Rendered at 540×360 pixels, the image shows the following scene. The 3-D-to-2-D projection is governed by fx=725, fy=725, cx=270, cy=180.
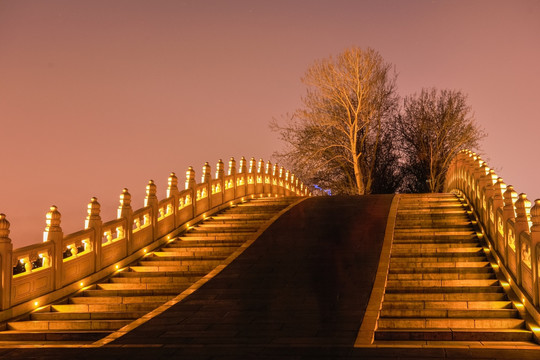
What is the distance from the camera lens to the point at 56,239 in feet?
42.9

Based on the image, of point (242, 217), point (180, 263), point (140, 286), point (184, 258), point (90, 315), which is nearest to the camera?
point (90, 315)

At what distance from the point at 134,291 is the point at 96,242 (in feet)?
5.12

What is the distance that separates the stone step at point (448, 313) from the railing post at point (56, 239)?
5.85m

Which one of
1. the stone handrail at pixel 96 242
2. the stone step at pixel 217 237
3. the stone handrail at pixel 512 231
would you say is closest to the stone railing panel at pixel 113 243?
the stone handrail at pixel 96 242

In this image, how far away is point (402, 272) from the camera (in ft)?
44.7

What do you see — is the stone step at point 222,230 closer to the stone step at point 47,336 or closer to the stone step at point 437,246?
the stone step at point 437,246

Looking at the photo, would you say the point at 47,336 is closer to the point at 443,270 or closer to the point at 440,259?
the point at 443,270

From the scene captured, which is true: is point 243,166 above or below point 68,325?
above

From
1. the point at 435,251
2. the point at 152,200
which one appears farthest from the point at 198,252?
the point at 435,251

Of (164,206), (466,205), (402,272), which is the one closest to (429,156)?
(466,205)

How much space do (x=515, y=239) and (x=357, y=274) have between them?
294cm

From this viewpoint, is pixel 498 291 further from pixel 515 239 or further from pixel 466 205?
pixel 466 205

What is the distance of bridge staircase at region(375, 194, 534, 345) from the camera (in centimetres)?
1004

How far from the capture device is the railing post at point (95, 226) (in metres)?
14.5
